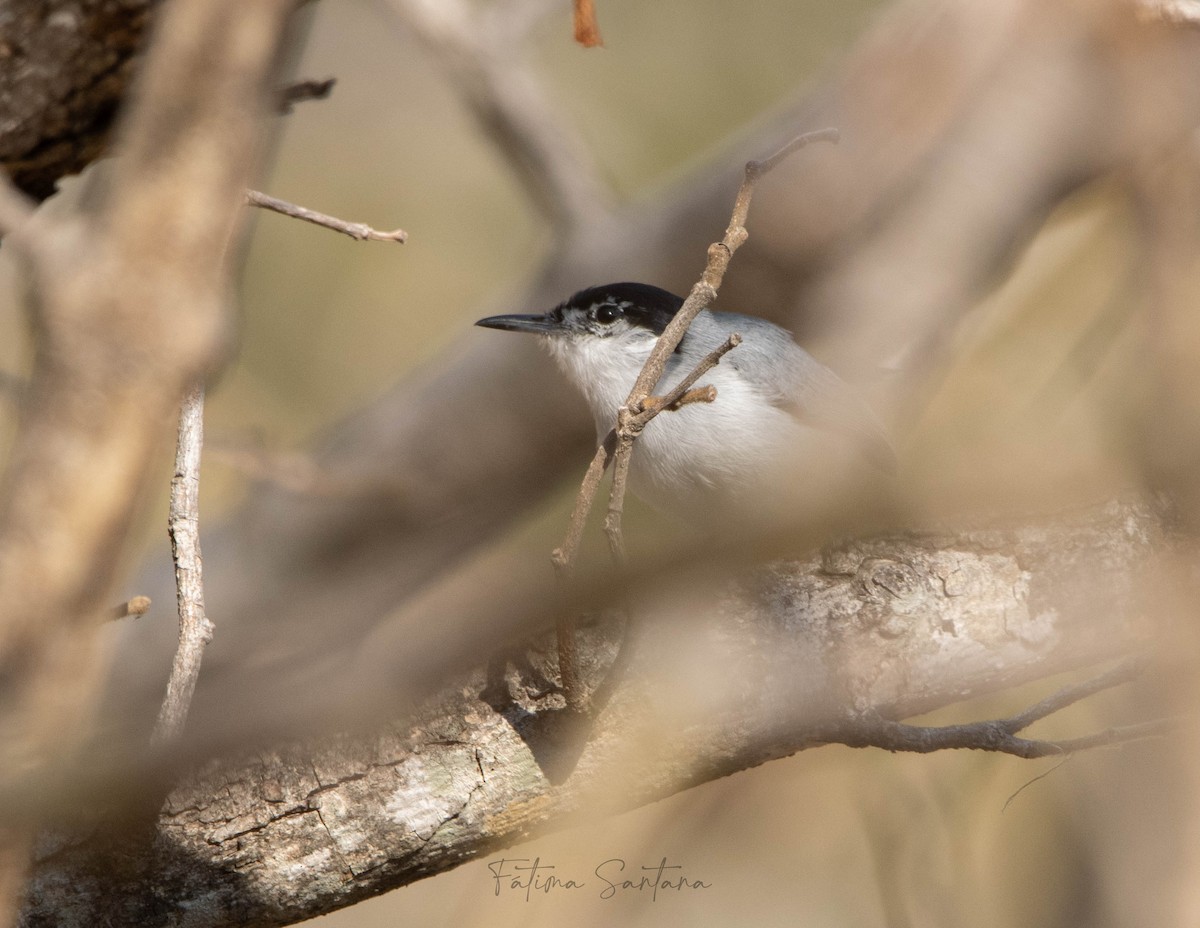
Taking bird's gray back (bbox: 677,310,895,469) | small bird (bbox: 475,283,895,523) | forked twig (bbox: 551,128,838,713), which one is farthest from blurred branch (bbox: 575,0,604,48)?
bird's gray back (bbox: 677,310,895,469)

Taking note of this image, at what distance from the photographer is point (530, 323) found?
289cm

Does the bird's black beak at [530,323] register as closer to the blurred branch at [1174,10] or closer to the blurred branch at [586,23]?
the blurred branch at [586,23]

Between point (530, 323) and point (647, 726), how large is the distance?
153 centimetres

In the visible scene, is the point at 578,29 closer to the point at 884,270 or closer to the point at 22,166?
the point at 22,166

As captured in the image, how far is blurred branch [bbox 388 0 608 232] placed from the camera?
3.14 metres

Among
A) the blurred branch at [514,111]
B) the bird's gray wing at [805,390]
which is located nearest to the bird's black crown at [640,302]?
the bird's gray wing at [805,390]

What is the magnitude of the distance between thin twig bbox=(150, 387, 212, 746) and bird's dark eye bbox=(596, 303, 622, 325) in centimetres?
153

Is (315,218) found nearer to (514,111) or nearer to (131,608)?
(131,608)

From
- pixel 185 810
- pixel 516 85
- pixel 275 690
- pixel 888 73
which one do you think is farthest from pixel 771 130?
pixel 185 810

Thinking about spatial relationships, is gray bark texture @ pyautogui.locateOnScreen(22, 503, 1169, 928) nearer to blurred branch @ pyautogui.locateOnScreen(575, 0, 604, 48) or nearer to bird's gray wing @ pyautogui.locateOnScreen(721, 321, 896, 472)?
blurred branch @ pyautogui.locateOnScreen(575, 0, 604, 48)

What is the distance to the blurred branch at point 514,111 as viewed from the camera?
314cm

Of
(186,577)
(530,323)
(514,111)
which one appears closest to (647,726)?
(186,577)

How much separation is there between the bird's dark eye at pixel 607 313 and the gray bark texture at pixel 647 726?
4.51 ft
